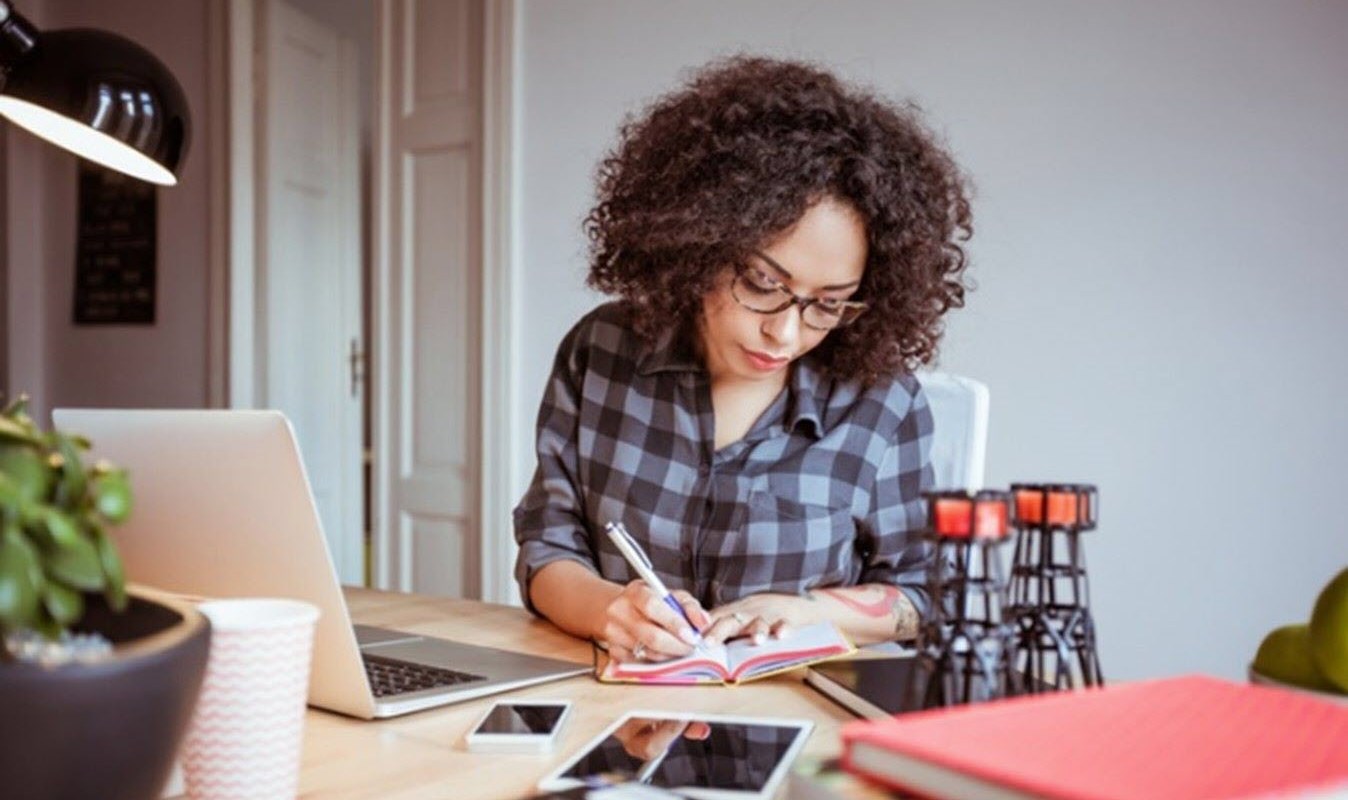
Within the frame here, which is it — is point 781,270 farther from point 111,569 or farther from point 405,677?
point 111,569

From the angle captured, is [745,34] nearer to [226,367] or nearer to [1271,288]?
[1271,288]

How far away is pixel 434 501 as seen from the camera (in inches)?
127

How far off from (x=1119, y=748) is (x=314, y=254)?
3.64m

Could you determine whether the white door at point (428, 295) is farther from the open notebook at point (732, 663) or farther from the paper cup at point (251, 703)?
the paper cup at point (251, 703)

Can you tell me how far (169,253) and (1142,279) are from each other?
2.96m

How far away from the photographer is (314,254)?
3.80 m

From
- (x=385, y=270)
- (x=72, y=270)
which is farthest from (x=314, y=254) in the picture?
(x=72, y=270)

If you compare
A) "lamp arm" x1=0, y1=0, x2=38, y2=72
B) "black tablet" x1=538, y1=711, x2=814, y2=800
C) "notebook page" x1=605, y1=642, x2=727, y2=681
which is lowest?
"notebook page" x1=605, y1=642, x2=727, y2=681

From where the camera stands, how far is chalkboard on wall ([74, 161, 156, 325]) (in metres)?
3.74

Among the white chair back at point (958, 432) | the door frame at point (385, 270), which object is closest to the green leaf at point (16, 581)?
the white chair back at point (958, 432)

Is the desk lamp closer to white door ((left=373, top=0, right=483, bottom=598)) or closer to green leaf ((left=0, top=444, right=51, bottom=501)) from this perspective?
green leaf ((left=0, top=444, right=51, bottom=501))

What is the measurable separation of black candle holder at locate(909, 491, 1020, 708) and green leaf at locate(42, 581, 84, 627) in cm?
43

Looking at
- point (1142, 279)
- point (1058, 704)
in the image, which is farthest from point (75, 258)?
point (1058, 704)

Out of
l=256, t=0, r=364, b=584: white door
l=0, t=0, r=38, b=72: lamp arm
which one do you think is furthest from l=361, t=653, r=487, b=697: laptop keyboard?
l=256, t=0, r=364, b=584: white door
